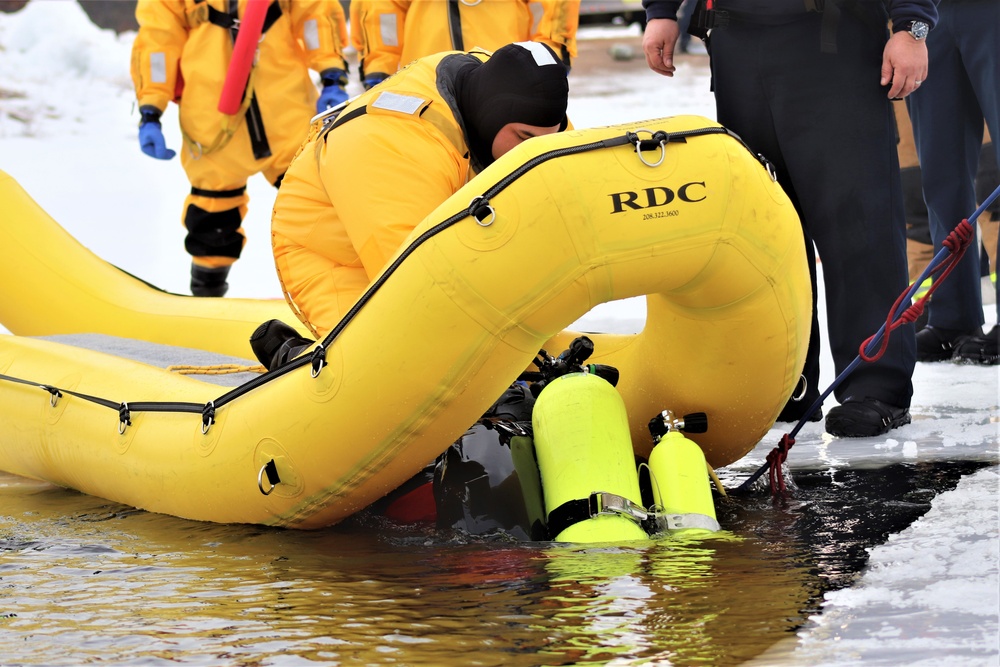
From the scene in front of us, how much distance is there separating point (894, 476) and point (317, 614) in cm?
144

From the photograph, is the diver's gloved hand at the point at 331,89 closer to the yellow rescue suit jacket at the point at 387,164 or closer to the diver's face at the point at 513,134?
the yellow rescue suit jacket at the point at 387,164

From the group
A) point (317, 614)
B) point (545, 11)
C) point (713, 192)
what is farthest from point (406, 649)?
point (545, 11)

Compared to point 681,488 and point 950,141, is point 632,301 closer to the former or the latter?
point 950,141

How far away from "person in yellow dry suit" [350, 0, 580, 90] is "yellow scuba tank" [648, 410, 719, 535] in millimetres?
2593

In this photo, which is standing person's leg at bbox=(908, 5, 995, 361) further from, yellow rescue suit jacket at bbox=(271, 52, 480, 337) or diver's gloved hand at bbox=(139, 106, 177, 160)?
diver's gloved hand at bbox=(139, 106, 177, 160)

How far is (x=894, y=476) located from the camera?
290cm

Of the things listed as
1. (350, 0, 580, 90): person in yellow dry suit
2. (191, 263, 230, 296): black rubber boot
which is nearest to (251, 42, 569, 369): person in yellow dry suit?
(350, 0, 580, 90): person in yellow dry suit

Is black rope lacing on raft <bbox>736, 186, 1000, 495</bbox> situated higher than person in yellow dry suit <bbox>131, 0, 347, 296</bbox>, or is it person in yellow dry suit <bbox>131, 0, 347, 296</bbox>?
person in yellow dry suit <bbox>131, 0, 347, 296</bbox>

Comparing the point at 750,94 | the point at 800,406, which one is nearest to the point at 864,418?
the point at 800,406

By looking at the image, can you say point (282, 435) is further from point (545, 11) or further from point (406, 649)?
point (545, 11)

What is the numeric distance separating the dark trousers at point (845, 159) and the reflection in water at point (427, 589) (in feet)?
2.24

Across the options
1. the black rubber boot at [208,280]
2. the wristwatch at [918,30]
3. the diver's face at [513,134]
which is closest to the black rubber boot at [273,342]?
the diver's face at [513,134]

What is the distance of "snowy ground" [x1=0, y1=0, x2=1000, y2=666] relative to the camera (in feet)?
6.03

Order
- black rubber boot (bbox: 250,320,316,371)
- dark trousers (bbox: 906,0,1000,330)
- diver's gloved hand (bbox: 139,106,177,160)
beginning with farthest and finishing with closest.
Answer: diver's gloved hand (bbox: 139,106,177,160), dark trousers (bbox: 906,0,1000,330), black rubber boot (bbox: 250,320,316,371)
